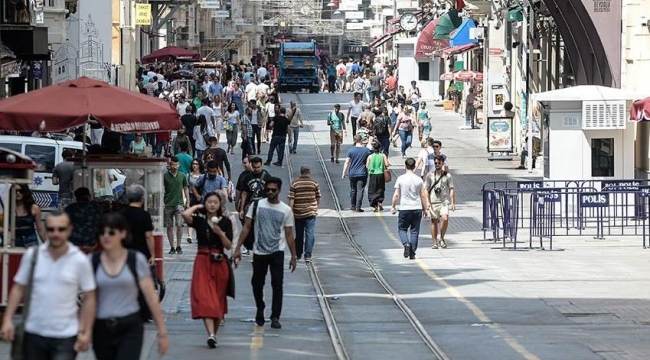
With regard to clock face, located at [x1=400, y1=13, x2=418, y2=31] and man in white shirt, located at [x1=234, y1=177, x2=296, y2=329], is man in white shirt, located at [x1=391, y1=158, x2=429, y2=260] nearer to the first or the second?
man in white shirt, located at [x1=234, y1=177, x2=296, y2=329]

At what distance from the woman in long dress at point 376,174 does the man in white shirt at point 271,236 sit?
14.1 m

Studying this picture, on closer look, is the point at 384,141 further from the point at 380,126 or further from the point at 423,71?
the point at 423,71

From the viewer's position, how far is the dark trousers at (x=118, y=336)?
10523mm

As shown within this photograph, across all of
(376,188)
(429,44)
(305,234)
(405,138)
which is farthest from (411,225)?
(429,44)

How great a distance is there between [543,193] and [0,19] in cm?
1234

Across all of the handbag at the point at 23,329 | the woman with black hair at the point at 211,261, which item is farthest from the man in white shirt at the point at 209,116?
the handbag at the point at 23,329

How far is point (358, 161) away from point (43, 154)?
265 inches

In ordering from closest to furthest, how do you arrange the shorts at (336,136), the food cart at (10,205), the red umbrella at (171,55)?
the food cart at (10,205), the shorts at (336,136), the red umbrella at (171,55)

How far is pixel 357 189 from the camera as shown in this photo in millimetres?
31156

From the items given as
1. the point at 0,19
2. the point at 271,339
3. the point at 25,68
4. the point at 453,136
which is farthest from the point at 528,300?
the point at 453,136

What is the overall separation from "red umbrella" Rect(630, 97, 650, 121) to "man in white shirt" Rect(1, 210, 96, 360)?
18404mm

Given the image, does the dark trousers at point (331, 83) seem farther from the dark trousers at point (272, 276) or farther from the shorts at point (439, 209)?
the dark trousers at point (272, 276)

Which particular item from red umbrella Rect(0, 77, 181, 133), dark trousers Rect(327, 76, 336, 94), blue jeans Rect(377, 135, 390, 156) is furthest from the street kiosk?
dark trousers Rect(327, 76, 336, 94)

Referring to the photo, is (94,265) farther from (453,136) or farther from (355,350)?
(453,136)
